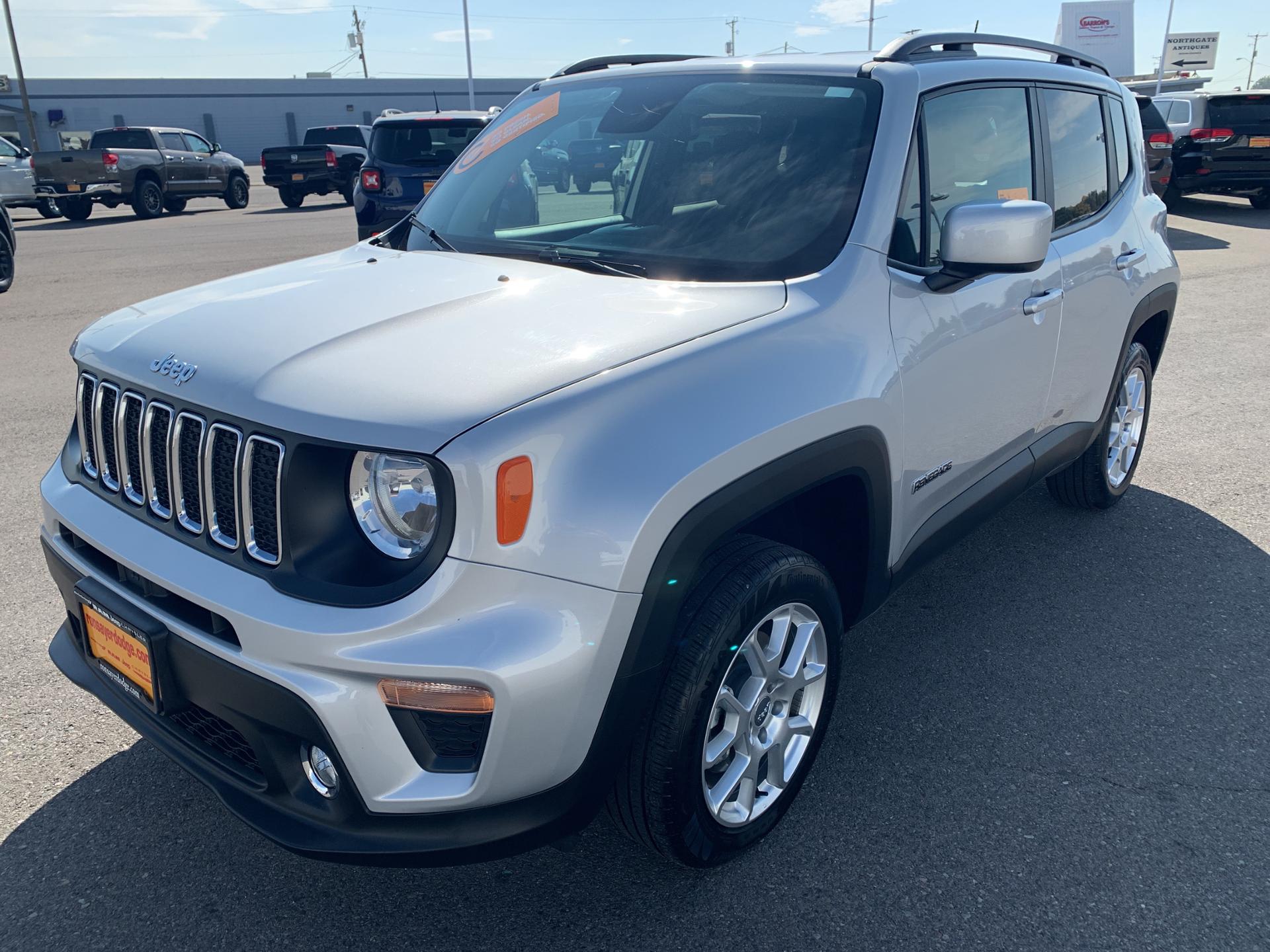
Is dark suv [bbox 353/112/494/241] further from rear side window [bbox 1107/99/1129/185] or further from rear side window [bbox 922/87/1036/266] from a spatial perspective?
rear side window [bbox 922/87/1036/266]

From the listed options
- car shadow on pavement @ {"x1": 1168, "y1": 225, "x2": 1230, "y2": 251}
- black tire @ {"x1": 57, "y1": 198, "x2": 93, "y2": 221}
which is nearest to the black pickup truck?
black tire @ {"x1": 57, "y1": 198, "x2": 93, "y2": 221}

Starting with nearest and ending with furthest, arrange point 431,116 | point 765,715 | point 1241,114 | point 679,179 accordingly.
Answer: point 765,715 < point 679,179 < point 431,116 < point 1241,114

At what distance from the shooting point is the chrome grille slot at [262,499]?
202 centimetres

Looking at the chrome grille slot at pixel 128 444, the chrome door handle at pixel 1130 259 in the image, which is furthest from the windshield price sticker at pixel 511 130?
the chrome door handle at pixel 1130 259

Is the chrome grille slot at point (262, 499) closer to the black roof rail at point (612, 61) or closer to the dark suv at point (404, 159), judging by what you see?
the black roof rail at point (612, 61)

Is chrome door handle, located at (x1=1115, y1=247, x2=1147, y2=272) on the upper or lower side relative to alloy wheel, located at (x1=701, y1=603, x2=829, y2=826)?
upper

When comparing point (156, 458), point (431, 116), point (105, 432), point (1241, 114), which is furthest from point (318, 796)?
point (1241, 114)

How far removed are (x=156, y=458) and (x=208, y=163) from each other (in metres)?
22.6

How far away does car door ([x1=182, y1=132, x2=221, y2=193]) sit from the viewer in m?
22.1

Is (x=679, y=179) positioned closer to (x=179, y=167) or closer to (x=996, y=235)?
(x=996, y=235)

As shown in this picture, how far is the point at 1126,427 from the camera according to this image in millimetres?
4719

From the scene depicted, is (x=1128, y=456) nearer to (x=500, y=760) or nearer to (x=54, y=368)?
(x=500, y=760)

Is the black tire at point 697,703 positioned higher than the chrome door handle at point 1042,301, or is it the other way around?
the chrome door handle at point 1042,301

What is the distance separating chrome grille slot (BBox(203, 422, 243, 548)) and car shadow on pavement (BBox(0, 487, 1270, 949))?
3.01 feet
